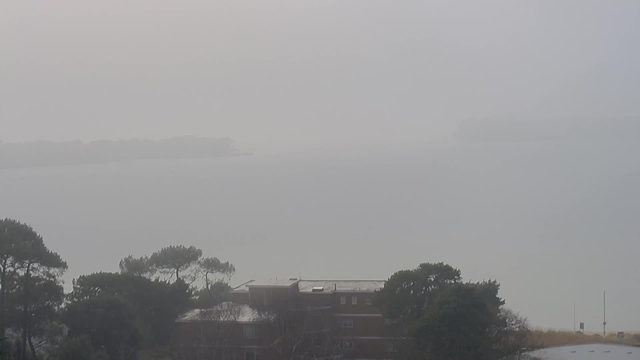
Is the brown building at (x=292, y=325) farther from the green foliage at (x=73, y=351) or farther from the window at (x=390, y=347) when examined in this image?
the green foliage at (x=73, y=351)

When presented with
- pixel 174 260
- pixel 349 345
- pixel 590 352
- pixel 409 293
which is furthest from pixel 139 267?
pixel 590 352

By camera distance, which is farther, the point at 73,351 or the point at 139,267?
the point at 139,267

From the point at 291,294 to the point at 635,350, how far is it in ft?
20.5

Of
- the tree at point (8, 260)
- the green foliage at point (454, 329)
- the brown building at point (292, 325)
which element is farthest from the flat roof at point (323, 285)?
the tree at point (8, 260)

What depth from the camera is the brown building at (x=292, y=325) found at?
29.8 feet

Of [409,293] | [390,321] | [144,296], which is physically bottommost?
[390,321]

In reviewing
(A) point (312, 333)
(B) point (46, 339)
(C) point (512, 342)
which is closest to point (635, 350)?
(C) point (512, 342)

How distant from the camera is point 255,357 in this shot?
32.5ft

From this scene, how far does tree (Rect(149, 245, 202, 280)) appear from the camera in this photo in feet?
40.1

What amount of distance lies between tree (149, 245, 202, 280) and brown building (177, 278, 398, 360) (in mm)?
1351

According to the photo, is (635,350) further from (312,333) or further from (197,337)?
(197,337)

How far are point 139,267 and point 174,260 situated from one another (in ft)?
2.06

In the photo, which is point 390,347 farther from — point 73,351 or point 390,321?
point 73,351

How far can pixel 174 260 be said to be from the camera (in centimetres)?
1231
